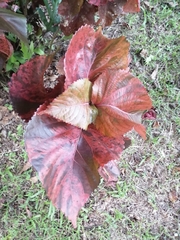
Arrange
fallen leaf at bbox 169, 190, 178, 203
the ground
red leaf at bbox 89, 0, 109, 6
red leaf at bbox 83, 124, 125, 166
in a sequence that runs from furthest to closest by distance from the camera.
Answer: fallen leaf at bbox 169, 190, 178, 203 < the ground < red leaf at bbox 89, 0, 109, 6 < red leaf at bbox 83, 124, 125, 166

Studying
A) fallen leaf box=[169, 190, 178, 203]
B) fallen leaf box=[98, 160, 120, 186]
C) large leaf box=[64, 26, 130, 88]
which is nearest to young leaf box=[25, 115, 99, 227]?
large leaf box=[64, 26, 130, 88]

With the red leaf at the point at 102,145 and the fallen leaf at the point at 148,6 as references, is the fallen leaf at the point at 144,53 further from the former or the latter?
the red leaf at the point at 102,145

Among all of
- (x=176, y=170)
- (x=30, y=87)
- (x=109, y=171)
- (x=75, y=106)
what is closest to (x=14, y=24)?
(x=30, y=87)

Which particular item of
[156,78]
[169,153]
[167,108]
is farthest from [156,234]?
[156,78]

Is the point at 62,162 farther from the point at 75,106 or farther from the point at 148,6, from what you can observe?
the point at 148,6

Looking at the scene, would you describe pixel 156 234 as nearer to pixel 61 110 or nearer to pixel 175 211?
pixel 175 211

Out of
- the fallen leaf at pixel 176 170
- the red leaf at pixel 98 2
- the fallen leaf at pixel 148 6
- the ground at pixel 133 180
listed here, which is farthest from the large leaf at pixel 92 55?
the fallen leaf at pixel 148 6

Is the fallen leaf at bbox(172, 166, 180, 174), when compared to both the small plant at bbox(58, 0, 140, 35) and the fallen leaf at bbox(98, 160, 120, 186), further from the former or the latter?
the small plant at bbox(58, 0, 140, 35)
